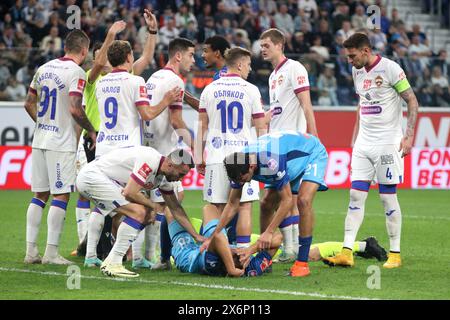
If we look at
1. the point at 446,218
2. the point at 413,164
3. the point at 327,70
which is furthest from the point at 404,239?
the point at 327,70

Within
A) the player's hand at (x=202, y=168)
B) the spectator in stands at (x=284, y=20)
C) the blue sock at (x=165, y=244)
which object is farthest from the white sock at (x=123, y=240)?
the spectator in stands at (x=284, y=20)

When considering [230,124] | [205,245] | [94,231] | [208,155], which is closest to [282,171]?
[205,245]

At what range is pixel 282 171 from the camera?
9.30m

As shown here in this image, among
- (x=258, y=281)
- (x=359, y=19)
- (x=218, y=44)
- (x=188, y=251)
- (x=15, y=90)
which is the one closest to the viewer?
(x=258, y=281)

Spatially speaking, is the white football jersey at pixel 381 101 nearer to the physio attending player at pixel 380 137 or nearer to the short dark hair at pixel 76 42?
the physio attending player at pixel 380 137

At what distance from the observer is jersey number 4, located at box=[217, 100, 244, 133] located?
33.4ft

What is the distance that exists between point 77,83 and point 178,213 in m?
2.03

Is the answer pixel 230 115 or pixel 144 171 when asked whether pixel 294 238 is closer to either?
pixel 230 115

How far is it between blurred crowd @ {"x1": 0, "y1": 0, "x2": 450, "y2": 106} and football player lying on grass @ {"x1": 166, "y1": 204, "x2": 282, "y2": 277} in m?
10.6

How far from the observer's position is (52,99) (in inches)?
426

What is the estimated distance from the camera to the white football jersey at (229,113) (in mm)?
10180
